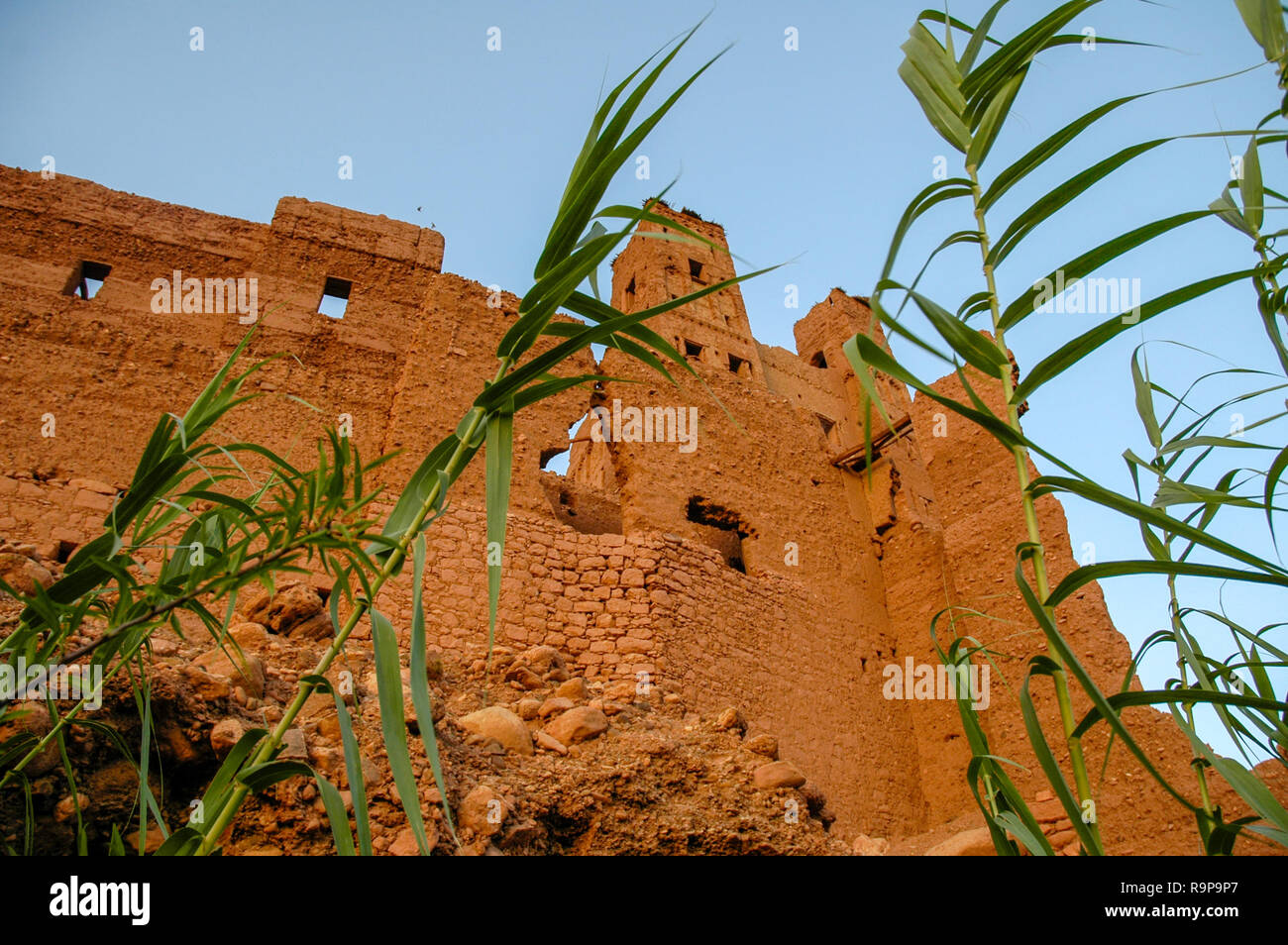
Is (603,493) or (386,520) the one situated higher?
(603,493)

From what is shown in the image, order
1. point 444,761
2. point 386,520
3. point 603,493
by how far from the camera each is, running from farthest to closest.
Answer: point 603,493 < point 444,761 < point 386,520

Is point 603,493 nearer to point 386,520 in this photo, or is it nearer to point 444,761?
point 444,761

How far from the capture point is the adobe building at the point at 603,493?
799 cm

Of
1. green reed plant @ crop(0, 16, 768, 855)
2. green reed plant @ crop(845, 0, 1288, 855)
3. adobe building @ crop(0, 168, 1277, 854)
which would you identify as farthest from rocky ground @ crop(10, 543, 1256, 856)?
adobe building @ crop(0, 168, 1277, 854)

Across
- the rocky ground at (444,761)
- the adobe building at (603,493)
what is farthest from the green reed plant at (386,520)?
the adobe building at (603,493)

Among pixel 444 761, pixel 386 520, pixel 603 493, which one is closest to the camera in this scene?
pixel 386 520

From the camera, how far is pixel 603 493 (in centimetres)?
1097

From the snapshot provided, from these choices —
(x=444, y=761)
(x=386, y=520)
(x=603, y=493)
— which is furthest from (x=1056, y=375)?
(x=603, y=493)

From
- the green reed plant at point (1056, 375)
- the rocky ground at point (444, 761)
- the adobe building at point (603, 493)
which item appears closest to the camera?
the green reed plant at point (1056, 375)

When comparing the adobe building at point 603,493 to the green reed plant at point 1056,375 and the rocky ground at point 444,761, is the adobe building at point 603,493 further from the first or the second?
the green reed plant at point 1056,375

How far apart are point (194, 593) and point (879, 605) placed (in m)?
10.4

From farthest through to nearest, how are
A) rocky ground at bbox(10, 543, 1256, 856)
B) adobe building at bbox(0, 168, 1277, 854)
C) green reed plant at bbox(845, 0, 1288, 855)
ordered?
adobe building at bbox(0, 168, 1277, 854)
rocky ground at bbox(10, 543, 1256, 856)
green reed plant at bbox(845, 0, 1288, 855)

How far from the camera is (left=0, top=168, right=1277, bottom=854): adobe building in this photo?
799 centimetres

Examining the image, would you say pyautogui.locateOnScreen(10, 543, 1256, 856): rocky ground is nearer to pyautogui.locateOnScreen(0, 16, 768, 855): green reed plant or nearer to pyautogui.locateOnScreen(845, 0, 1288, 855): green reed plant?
pyautogui.locateOnScreen(0, 16, 768, 855): green reed plant
